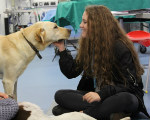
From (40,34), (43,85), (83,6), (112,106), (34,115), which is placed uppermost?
(83,6)

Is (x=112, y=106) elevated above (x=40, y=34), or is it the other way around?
(x=40, y=34)

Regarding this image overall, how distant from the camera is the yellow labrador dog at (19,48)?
1999mm

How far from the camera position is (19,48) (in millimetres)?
2031

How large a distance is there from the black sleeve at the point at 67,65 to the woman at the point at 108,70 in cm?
1

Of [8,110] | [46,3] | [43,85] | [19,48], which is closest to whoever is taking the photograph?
[8,110]

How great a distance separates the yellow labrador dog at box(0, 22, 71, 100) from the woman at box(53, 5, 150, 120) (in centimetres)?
40

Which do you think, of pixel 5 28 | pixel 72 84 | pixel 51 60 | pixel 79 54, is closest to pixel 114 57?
pixel 79 54

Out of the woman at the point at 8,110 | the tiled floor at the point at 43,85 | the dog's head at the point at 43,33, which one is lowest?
the tiled floor at the point at 43,85

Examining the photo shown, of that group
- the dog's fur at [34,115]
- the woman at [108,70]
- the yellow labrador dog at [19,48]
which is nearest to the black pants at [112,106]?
the woman at [108,70]

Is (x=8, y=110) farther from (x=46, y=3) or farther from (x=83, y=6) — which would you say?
(x=46, y=3)

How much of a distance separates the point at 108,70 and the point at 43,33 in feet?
2.47

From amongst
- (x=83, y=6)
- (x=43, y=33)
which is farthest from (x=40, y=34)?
(x=83, y=6)

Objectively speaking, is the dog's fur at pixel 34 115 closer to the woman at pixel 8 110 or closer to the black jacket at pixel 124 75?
the woman at pixel 8 110

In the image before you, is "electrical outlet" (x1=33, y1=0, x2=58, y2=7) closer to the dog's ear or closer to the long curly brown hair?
the dog's ear
